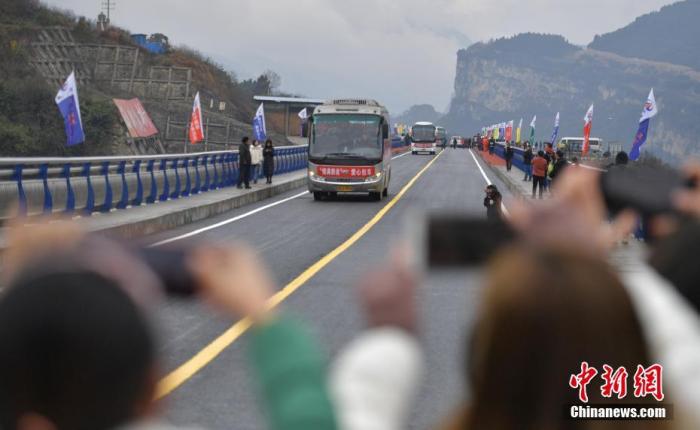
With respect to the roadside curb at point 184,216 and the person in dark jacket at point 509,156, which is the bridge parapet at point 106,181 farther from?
the person in dark jacket at point 509,156

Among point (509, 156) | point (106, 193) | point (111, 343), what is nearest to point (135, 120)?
point (106, 193)

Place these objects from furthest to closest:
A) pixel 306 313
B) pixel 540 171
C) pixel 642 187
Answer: pixel 540 171, pixel 306 313, pixel 642 187

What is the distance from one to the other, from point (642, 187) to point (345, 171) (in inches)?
1179

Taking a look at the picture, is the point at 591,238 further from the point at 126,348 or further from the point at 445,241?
the point at 126,348

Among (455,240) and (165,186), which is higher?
(455,240)

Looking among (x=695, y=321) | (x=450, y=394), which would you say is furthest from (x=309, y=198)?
(x=695, y=321)

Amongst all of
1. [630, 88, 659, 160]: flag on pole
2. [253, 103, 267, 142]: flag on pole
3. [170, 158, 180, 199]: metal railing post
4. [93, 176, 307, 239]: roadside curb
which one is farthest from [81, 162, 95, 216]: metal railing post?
[253, 103, 267, 142]: flag on pole

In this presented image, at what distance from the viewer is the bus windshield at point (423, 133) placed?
91.6 meters

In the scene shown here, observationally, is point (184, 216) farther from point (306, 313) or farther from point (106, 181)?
point (306, 313)

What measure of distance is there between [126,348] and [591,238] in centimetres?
72

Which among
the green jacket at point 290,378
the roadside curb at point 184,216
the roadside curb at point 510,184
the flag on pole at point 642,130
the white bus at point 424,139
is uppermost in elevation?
the green jacket at point 290,378

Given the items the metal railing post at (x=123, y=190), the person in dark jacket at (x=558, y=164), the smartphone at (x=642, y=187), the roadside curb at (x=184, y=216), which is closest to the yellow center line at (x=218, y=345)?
the smartphone at (x=642, y=187)

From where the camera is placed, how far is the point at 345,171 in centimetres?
3209

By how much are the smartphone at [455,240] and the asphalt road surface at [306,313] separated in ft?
0.12
